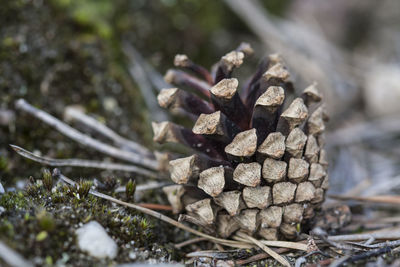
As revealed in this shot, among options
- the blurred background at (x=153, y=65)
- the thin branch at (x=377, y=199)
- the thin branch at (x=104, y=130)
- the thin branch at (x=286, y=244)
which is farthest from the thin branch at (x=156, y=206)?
the thin branch at (x=377, y=199)

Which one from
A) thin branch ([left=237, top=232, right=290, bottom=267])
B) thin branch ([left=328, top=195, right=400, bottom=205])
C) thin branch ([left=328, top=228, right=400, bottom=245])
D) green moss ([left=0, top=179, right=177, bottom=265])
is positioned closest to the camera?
green moss ([left=0, top=179, right=177, bottom=265])

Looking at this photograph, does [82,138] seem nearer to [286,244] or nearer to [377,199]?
[286,244]

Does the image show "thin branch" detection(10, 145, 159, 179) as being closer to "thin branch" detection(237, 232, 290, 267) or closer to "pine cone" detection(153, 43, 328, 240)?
"pine cone" detection(153, 43, 328, 240)

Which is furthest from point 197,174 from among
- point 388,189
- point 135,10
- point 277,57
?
point 135,10

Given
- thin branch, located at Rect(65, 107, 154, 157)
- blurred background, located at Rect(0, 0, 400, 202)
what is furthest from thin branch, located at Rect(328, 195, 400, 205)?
thin branch, located at Rect(65, 107, 154, 157)

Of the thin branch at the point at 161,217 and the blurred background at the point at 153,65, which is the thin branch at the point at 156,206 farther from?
the blurred background at the point at 153,65

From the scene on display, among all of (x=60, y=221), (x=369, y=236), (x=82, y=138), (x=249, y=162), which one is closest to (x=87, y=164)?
(x=82, y=138)
